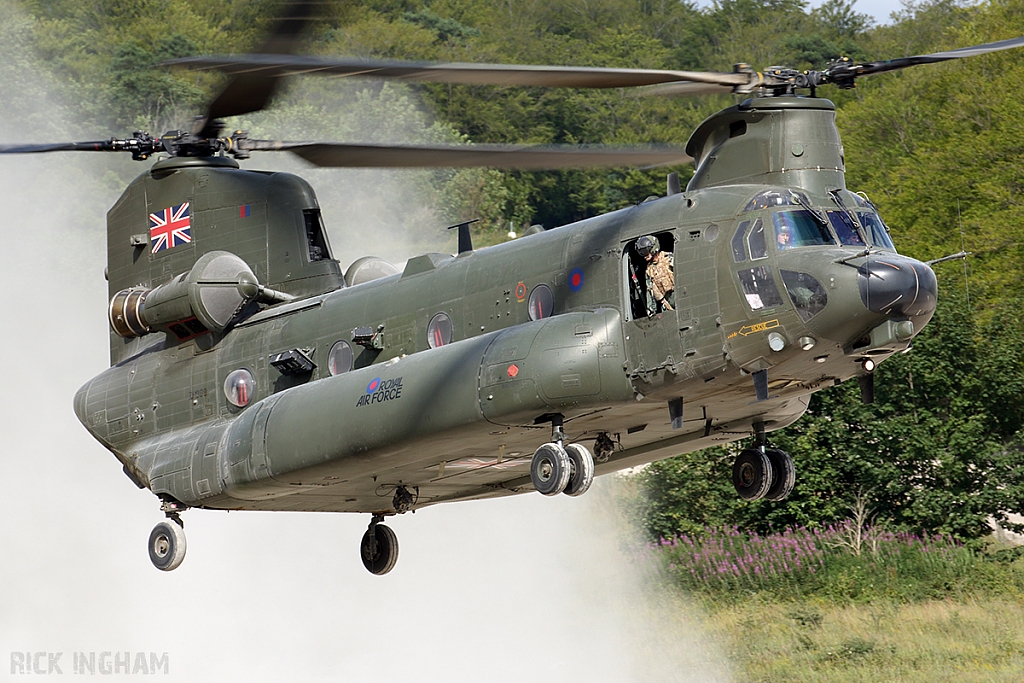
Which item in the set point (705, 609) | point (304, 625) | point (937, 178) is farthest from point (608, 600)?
point (937, 178)

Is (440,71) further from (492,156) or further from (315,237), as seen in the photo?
(315,237)

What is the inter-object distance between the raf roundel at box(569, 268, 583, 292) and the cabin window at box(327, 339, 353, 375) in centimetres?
284

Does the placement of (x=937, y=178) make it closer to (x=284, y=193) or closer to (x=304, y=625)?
(x=304, y=625)

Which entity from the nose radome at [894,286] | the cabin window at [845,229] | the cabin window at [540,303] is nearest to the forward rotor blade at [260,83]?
the cabin window at [540,303]

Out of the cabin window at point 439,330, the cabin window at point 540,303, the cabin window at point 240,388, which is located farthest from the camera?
the cabin window at point 240,388

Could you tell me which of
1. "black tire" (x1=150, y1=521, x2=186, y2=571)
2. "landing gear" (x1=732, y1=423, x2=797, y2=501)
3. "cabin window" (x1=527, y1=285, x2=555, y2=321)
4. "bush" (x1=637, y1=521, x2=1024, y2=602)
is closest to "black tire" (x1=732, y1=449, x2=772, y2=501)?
"landing gear" (x1=732, y1=423, x2=797, y2=501)

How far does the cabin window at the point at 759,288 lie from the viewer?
11.3 meters

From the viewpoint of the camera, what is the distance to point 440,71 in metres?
10.1

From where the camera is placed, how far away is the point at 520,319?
12703 millimetres

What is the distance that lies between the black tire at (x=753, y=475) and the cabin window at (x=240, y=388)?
16.9 feet

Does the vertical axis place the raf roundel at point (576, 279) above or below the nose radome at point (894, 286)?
above

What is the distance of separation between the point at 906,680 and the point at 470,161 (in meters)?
10.5

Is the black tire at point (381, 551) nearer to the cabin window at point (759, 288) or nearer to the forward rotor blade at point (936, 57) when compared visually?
the cabin window at point (759, 288)

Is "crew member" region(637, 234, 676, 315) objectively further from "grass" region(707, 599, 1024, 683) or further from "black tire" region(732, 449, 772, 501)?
"grass" region(707, 599, 1024, 683)
